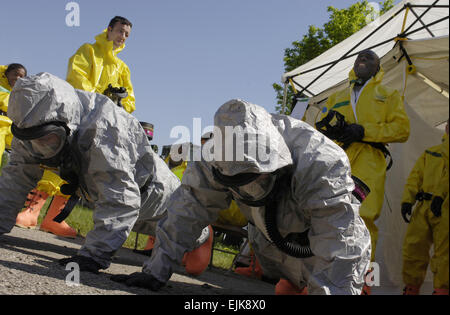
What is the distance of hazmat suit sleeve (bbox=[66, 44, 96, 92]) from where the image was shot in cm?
447

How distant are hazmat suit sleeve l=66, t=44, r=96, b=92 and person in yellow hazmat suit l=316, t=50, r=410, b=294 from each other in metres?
2.31

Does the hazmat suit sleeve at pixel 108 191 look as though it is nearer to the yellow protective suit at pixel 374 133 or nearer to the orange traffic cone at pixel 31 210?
the yellow protective suit at pixel 374 133

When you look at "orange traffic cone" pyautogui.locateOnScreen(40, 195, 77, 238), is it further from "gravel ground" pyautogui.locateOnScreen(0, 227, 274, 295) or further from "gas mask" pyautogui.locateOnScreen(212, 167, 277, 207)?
"gas mask" pyautogui.locateOnScreen(212, 167, 277, 207)

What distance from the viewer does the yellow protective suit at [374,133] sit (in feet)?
11.3

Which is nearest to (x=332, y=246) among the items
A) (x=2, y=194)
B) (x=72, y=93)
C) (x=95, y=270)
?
(x=95, y=270)

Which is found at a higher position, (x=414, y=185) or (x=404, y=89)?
(x=404, y=89)

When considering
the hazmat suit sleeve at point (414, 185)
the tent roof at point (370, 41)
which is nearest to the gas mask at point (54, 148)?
the hazmat suit sleeve at point (414, 185)

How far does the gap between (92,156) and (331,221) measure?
5.40 feet

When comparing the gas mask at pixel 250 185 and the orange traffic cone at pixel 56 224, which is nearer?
the gas mask at pixel 250 185

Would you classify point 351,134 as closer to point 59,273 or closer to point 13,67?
→ point 59,273

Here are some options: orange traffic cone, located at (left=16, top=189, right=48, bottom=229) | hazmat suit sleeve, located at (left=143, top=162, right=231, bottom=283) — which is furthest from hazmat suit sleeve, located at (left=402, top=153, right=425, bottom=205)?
orange traffic cone, located at (left=16, top=189, right=48, bottom=229)

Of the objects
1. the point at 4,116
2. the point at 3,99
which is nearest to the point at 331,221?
the point at 4,116

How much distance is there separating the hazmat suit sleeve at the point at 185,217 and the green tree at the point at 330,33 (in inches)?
484

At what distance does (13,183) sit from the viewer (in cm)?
336
